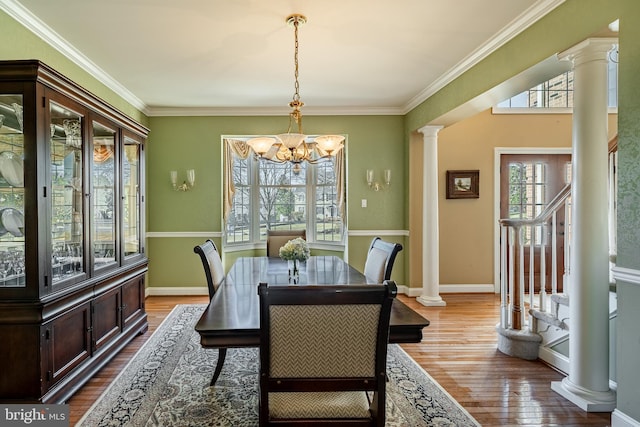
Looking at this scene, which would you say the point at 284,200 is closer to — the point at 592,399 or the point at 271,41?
the point at 271,41

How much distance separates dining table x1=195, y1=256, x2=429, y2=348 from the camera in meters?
1.68

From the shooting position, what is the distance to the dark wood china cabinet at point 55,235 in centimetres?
220

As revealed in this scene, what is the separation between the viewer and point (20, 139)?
2.24 meters

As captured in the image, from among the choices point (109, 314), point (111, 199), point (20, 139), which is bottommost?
point (109, 314)

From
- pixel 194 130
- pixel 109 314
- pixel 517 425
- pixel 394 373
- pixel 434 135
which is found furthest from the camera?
pixel 194 130

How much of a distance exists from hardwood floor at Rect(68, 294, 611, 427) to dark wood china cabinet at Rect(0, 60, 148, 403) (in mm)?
235

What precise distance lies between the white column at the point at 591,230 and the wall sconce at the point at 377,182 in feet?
10.1

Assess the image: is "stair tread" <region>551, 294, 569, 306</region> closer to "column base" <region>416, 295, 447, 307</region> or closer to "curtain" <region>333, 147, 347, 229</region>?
"column base" <region>416, 295, 447, 307</region>

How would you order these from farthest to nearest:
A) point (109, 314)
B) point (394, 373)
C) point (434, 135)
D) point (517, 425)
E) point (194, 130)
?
point (194, 130) → point (434, 135) → point (109, 314) → point (394, 373) → point (517, 425)

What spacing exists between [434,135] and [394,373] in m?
3.07

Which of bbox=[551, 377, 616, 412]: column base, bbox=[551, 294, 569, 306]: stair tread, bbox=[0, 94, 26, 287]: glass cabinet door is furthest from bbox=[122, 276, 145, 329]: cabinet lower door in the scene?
bbox=[551, 294, 569, 306]: stair tread

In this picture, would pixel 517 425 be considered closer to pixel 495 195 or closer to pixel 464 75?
pixel 464 75

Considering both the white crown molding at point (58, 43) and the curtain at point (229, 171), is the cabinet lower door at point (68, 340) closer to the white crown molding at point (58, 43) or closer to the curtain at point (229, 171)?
the white crown molding at point (58, 43)

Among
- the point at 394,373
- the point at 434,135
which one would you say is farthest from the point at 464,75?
the point at 394,373
